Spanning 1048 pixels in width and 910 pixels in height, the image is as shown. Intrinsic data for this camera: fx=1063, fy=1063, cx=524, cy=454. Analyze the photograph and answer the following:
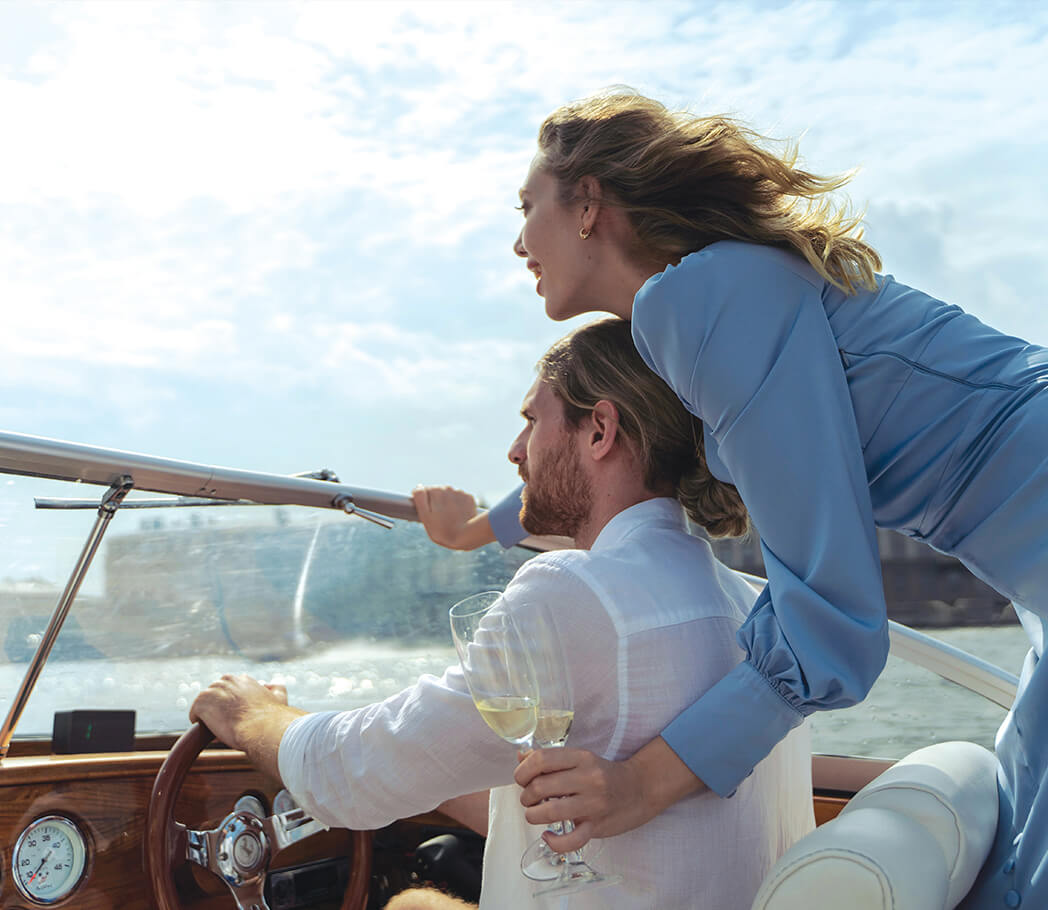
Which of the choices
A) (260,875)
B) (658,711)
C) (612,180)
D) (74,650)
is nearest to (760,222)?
(612,180)

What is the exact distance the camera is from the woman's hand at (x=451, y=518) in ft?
7.90

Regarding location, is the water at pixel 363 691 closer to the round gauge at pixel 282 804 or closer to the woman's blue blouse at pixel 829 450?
the round gauge at pixel 282 804

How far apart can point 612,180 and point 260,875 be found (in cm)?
127

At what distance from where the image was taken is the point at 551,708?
115cm

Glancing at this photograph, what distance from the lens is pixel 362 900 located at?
5.86 ft

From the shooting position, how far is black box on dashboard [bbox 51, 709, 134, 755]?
2010mm

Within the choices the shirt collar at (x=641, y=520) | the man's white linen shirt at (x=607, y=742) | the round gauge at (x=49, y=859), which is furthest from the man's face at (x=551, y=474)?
the round gauge at (x=49, y=859)

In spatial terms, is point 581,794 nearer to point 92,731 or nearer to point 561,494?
point 561,494

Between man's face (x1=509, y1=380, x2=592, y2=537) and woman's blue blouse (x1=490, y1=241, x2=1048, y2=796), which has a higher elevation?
man's face (x1=509, y1=380, x2=592, y2=537)

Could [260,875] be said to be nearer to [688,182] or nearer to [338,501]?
[338,501]

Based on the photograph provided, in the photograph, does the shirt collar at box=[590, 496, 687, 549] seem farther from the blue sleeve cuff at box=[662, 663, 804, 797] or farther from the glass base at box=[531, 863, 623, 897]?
the glass base at box=[531, 863, 623, 897]

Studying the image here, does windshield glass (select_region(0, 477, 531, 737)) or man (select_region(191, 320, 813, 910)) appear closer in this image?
man (select_region(191, 320, 813, 910))

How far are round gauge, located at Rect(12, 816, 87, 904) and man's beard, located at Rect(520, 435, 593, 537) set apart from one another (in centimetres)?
91

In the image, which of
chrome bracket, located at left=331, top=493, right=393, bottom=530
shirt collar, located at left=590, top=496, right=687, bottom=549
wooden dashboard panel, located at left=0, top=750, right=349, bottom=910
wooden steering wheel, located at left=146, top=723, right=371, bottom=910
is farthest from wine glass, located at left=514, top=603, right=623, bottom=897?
chrome bracket, located at left=331, top=493, right=393, bottom=530
